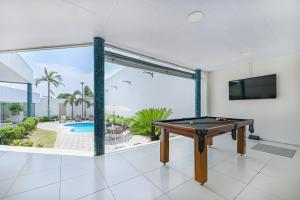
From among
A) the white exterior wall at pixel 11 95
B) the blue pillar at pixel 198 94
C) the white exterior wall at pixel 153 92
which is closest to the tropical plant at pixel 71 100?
the white exterior wall at pixel 11 95

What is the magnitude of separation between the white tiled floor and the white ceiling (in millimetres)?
2419

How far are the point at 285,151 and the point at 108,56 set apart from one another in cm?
465

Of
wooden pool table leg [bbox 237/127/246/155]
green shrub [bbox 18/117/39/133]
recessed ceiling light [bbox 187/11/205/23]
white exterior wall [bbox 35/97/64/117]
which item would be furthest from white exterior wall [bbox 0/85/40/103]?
wooden pool table leg [bbox 237/127/246/155]

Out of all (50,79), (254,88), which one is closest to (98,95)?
(254,88)

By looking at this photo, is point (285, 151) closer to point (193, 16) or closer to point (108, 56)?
point (193, 16)

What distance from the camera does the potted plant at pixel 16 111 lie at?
31.0 feet

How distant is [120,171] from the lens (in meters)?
2.23

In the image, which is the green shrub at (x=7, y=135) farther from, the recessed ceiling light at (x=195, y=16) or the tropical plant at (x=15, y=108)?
the tropical plant at (x=15, y=108)

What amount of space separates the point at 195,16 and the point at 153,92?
625 cm

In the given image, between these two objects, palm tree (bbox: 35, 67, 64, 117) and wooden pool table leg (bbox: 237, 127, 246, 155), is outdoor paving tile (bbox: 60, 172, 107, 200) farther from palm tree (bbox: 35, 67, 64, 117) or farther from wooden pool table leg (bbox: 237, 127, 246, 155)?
palm tree (bbox: 35, 67, 64, 117)

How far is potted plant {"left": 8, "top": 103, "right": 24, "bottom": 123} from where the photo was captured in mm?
9451

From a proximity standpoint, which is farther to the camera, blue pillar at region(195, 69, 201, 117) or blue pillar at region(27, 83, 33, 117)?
blue pillar at region(27, 83, 33, 117)

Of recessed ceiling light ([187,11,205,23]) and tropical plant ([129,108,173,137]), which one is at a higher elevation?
recessed ceiling light ([187,11,205,23])

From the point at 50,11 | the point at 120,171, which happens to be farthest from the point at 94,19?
the point at 120,171
